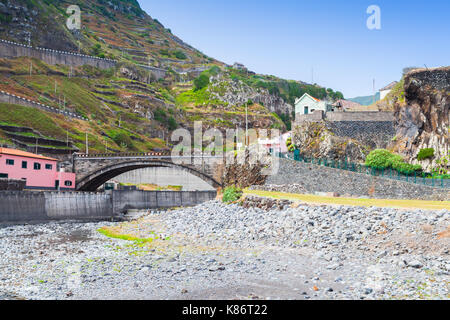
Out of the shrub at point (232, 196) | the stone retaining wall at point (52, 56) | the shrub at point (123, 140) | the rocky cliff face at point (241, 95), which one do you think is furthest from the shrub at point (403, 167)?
the stone retaining wall at point (52, 56)

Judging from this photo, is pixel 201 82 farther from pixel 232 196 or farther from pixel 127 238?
pixel 127 238

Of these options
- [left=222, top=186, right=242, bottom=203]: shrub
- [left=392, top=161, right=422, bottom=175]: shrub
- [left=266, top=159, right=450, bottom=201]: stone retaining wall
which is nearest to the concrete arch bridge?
[left=266, top=159, right=450, bottom=201]: stone retaining wall

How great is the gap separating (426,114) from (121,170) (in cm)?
5377

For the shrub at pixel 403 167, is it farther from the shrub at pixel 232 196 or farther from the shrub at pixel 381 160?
the shrub at pixel 232 196

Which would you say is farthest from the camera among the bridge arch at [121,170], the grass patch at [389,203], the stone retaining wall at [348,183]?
the bridge arch at [121,170]

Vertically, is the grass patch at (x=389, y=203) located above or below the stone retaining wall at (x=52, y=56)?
below

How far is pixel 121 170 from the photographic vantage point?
7438cm

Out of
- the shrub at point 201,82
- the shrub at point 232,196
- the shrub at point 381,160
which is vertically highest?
the shrub at point 201,82

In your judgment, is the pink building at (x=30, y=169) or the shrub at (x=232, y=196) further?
the pink building at (x=30, y=169)

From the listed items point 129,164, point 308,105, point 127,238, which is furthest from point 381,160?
point 129,164

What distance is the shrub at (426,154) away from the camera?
46.7 metres

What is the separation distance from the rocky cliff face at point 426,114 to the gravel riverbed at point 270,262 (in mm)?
30403

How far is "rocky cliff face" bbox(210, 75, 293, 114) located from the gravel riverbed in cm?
13475
